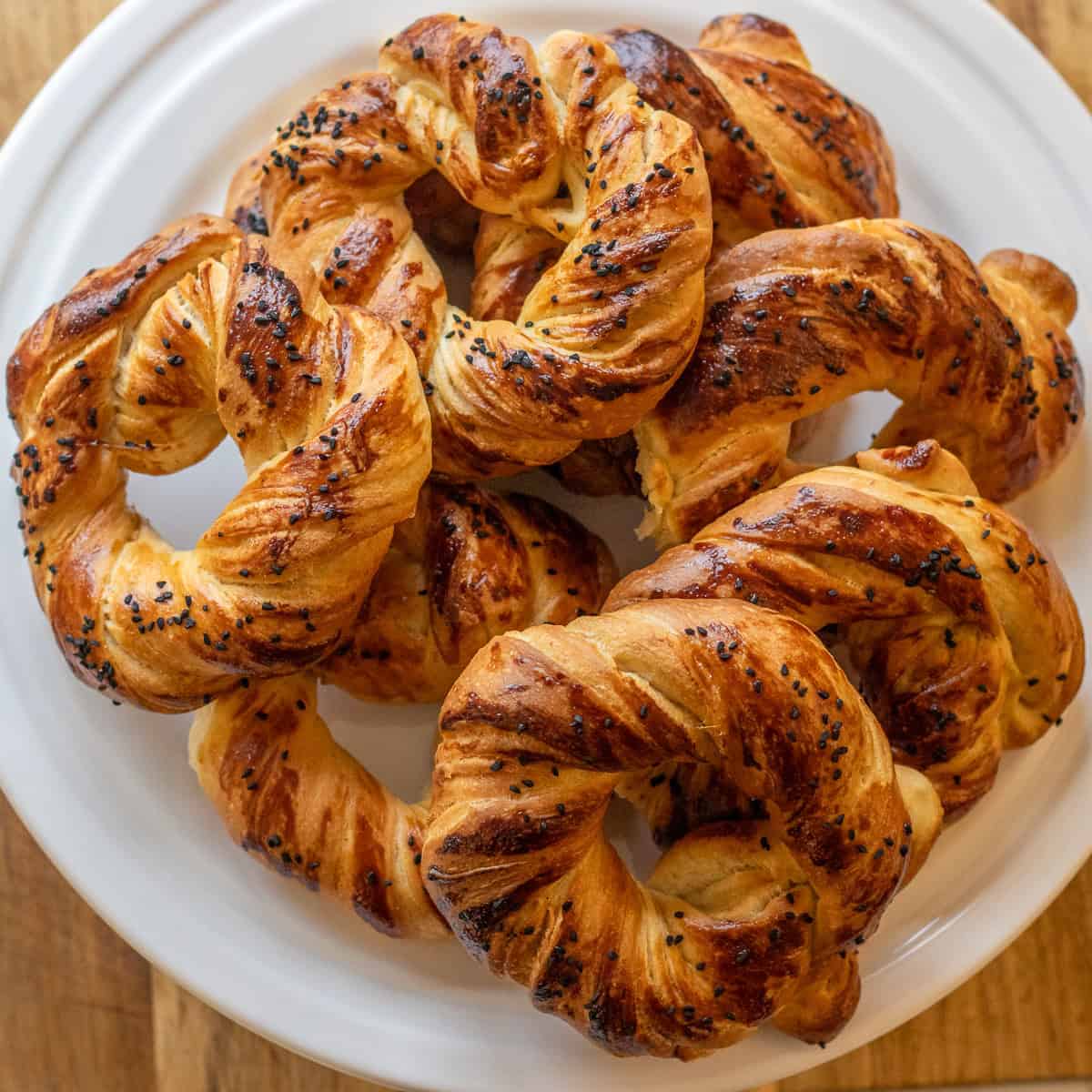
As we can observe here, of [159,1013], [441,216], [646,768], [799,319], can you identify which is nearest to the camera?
[646,768]

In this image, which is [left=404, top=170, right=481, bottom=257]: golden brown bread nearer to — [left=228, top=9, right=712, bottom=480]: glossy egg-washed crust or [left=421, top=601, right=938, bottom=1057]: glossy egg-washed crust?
[left=228, top=9, right=712, bottom=480]: glossy egg-washed crust

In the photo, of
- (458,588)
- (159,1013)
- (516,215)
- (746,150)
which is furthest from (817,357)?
(159,1013)

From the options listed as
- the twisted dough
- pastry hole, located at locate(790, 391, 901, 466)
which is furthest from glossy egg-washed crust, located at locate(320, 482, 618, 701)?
pastry hole, located at locate(790, 391, 901, 466)

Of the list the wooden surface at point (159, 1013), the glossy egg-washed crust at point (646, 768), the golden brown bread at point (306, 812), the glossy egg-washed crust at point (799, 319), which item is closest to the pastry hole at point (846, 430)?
the glossy egg-washed crust at point (799, 319)

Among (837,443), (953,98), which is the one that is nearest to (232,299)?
(837,443)

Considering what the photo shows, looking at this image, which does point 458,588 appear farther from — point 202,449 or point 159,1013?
point 159,1013

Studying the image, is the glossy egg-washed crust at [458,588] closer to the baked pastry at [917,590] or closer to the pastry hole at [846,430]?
the baked pastry at [917,590]

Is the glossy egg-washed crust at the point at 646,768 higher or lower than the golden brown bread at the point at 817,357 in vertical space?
lower
